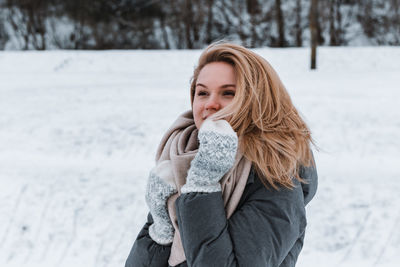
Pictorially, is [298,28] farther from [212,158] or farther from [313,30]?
[212,158]

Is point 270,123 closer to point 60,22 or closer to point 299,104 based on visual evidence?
point 299,104

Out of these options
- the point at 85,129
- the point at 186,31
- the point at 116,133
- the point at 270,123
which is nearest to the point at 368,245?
the point at 270,123

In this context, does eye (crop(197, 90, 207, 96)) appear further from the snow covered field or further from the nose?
the snow covered field

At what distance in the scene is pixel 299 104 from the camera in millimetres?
7773

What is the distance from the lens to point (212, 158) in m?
1.22

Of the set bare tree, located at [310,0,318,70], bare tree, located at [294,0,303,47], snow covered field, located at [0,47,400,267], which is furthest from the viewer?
bare tree, located at [294,0,303,47]

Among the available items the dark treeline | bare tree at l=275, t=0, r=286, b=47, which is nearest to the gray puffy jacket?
the dark treeline

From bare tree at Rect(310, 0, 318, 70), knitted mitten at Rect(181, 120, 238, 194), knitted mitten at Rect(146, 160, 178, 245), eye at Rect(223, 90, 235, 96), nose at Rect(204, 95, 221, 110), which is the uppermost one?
eye at Rect(223, 90, 235, 96)

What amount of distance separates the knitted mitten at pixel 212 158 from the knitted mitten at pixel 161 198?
0.14 m

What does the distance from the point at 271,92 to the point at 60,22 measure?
66.7ft

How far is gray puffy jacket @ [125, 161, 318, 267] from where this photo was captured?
3.93ft

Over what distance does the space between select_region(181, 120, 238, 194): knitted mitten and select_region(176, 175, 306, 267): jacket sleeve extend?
35 mm

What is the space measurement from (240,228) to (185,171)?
0.29 m

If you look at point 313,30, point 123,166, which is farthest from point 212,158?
point 313,30
